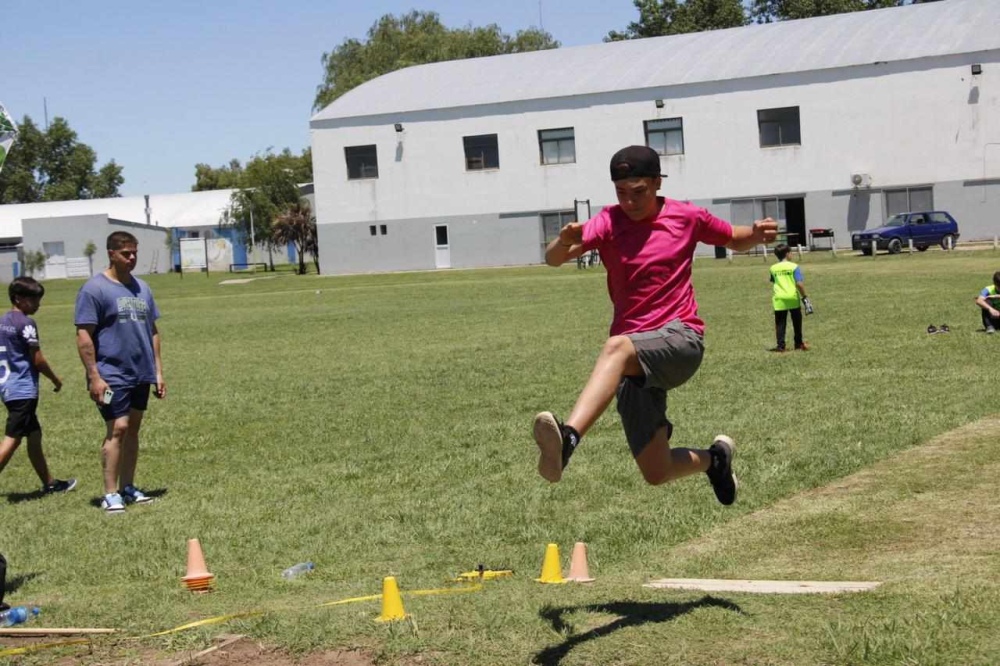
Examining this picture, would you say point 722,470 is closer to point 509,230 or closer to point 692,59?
point 509,230

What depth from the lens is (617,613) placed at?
21.0 feet

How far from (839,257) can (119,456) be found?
141 feet

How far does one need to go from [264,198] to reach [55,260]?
1602 cm

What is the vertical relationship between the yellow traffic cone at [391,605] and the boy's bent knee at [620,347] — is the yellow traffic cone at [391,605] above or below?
below

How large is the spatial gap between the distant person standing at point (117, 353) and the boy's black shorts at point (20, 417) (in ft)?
2.59

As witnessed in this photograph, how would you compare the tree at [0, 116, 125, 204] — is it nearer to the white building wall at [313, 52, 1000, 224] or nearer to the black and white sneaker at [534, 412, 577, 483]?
the white building wall at [313, 52, 1000, 224]

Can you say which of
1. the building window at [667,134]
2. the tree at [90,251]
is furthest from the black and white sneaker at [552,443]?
Result: the tree at [90,251]

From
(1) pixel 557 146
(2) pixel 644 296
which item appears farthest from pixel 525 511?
(1) pixel 557 146

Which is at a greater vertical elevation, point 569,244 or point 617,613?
point 569,244

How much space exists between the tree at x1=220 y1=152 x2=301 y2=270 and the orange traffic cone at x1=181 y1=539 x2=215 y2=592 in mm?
79608

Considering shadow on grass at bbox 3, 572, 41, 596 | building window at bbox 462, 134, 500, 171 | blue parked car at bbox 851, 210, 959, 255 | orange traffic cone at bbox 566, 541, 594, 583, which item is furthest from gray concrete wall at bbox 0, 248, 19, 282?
orange traffic cone at bbox 566, 541, 594, 583

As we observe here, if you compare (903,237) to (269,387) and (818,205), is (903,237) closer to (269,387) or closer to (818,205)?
(818,205)

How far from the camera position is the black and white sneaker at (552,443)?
6.11 meters

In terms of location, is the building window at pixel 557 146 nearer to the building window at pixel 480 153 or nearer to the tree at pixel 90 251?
the building window at pixel 480 153
